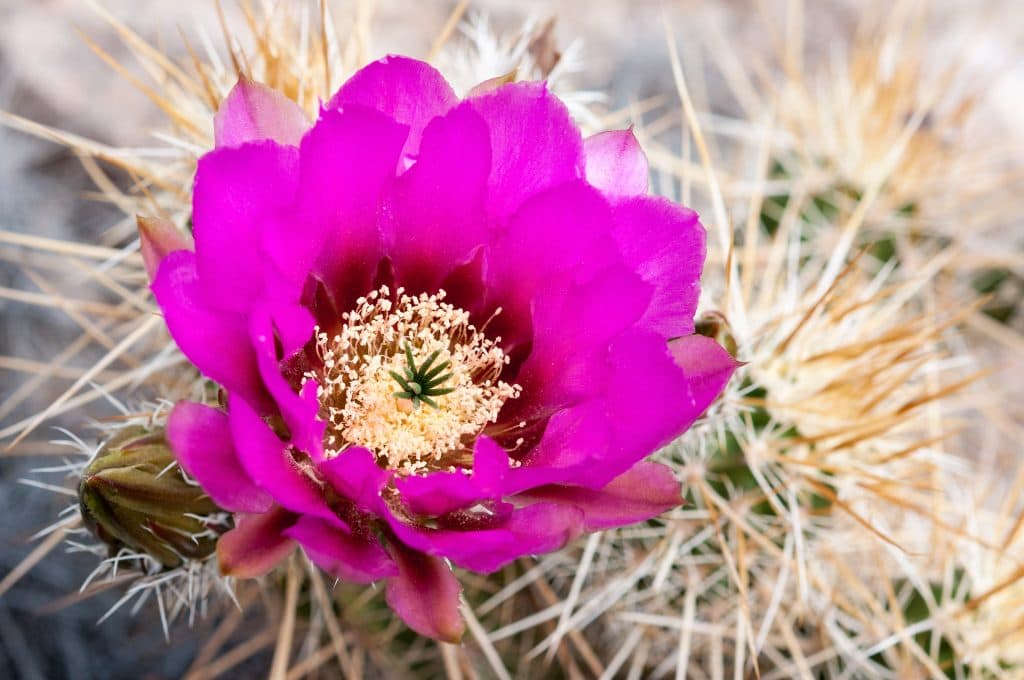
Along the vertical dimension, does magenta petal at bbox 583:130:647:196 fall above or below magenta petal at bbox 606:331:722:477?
above

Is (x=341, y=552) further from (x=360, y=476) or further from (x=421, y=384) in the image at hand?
(x=421, y=384)

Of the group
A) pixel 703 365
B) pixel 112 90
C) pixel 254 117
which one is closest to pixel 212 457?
pixel 254 117

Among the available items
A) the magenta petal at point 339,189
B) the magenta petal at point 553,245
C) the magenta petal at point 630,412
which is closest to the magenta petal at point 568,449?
the magenta petal at point 630,412

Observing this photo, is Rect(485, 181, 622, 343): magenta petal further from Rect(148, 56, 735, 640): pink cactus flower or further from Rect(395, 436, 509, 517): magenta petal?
Rect(395, 436, 509, 517): magenta petal

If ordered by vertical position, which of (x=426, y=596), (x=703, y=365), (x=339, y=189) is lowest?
(x=426, y=596)

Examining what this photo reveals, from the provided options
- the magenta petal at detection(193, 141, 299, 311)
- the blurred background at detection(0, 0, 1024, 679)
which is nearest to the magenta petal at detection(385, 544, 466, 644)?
the magenta petal at detection(193, 141, 299, 311)

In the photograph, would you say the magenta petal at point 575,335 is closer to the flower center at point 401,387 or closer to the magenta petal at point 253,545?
the flower center at point 401,387
